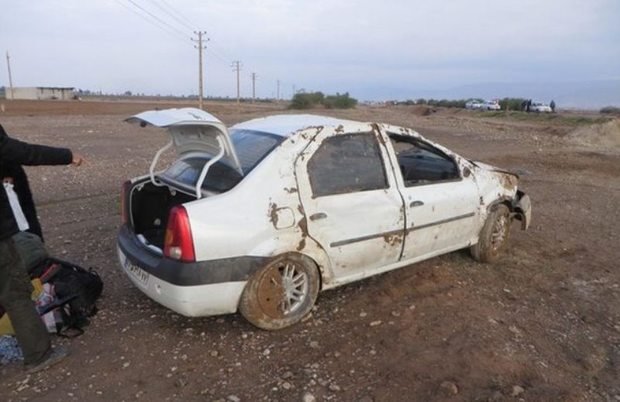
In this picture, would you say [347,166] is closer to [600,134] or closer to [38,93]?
[600,134]

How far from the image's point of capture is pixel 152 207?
4.55m

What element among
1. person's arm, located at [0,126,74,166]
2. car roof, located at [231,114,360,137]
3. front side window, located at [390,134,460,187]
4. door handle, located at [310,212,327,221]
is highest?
car roof, located at [231,114,360,137]

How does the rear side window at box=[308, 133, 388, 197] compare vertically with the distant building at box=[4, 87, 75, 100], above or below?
above

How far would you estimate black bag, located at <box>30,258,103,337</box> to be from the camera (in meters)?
3.96

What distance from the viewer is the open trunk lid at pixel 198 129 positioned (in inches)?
144

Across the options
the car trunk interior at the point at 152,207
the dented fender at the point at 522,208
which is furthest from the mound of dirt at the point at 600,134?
the car trunk interior at the point at 152,207

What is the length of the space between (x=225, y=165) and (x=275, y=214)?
601 millimetres

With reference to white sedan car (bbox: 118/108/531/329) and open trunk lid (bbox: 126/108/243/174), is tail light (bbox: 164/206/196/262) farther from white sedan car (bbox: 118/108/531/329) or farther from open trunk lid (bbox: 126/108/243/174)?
open trunk lid (bbox: 126/108/243/174)

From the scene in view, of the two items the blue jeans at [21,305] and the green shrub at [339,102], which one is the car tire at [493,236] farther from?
the green shrub at [339,102]

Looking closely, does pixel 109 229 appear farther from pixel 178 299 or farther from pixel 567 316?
pixel 567 316

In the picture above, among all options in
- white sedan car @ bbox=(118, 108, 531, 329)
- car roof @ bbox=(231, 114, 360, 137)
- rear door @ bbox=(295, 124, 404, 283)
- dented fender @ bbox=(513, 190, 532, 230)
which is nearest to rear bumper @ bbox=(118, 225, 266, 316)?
white sedan car @ bbox=(118, 108, 531, 329)

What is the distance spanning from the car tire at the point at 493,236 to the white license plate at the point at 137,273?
3.37 m

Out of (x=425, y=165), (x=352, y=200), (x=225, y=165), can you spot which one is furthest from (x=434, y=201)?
(x=225, y=165)

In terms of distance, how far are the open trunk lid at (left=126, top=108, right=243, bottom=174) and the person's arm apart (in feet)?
2.18
